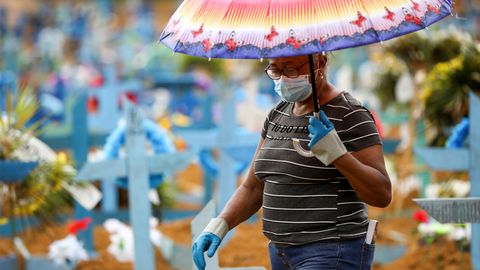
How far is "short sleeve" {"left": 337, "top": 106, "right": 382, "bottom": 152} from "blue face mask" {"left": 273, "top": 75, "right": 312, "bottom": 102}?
0.16 metres

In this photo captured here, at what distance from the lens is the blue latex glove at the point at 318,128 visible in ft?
10.4

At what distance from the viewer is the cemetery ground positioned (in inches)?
256

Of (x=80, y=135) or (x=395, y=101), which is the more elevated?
(x=80, y=135)

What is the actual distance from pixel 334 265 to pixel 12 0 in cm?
5068

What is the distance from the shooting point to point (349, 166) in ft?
10.4

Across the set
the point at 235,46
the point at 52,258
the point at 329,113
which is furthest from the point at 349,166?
the point at 52,258

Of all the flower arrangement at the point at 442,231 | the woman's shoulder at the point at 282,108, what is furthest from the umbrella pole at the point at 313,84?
the flower arrangement at the point at 442,231

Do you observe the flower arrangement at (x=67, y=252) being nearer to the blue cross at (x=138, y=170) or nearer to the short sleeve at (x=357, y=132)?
the blue cross at (x=138, y=170)

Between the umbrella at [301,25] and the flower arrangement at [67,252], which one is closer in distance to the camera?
the umbrella at [301,25]

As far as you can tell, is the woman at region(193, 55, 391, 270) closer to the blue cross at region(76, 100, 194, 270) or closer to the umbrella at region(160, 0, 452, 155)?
the umbrella at region(160, 0, 452, 155)

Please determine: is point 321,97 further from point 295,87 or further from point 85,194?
point 85,194

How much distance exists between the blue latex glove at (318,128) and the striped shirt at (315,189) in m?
0.14

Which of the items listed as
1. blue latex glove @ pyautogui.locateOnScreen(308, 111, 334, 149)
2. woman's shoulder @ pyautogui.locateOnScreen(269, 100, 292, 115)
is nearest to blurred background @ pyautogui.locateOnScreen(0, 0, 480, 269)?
woman's shoulder @ pyautogui.locateOnScreen(269, 100, 292, 115)

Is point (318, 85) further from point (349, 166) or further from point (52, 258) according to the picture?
point (52, 258)
